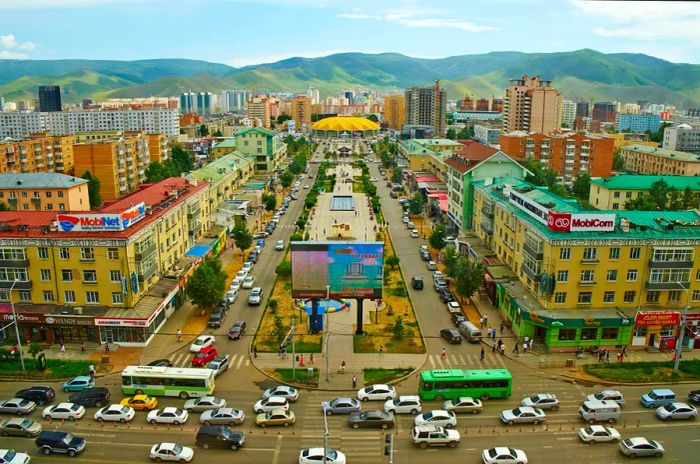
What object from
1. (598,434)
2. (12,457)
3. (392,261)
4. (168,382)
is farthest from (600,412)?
(392,261)

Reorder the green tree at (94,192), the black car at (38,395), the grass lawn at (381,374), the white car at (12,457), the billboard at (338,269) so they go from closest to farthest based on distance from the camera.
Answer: the white car at (12,457) → the black car at (38,395) → the grass lawn at (381,374) → the billboard at (338,269) → the green tree at (94,192)

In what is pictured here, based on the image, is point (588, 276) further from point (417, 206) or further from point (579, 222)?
point (417, 206)

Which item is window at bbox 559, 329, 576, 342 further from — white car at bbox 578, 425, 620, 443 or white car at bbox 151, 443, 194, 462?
white car at bbox 151, 443, 194, 462

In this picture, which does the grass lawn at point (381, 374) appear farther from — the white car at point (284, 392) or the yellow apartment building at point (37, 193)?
the yellow apartment building at point (37, 193)

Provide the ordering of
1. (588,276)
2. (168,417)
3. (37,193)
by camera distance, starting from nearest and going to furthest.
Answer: (168,417)
(588,276)
(37,193)

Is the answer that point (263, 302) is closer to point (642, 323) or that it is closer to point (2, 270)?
point (2, 270)

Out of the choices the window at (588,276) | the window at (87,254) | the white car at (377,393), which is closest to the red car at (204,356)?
the window at (87,254)
